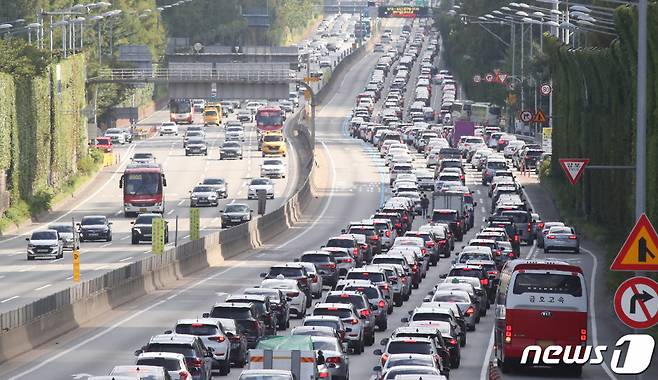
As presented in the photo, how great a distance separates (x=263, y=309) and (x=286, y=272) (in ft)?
38.3

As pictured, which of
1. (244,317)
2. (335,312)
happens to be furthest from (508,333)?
(244,317)

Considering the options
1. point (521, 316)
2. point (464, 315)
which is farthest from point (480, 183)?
point (521, 316)

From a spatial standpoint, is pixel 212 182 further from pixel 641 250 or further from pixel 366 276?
pixel 641 250

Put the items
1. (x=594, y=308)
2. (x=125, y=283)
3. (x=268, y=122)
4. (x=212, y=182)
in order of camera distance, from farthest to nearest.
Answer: (x=268, y=122) < (x=212, y=182) < (x=125, y=283) < (x=594, y=308)

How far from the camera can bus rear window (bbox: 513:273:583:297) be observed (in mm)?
42406

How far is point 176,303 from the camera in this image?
2557 inches

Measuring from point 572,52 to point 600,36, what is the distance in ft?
5.73

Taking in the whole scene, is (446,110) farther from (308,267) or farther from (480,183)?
(308,267)

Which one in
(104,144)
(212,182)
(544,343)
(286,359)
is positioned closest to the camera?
(286,359)

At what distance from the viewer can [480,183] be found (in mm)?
127562

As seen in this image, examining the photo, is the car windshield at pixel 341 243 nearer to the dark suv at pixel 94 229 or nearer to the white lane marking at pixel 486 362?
the dark suv at pixel 94 229

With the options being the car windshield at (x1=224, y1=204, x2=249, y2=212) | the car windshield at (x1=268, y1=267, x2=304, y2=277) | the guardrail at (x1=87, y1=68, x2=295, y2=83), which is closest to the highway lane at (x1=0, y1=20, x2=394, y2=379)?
the car windshield at (x1=268, y1=267, x2=304, y2=277)

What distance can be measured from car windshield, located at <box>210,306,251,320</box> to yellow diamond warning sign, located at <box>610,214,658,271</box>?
66.0 ft

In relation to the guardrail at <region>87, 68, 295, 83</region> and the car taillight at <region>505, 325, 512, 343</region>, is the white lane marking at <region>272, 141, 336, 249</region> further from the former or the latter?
the car taillight at <region>505, 325, 512, 343</region>
